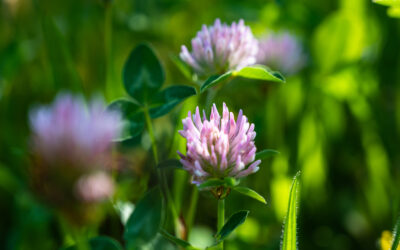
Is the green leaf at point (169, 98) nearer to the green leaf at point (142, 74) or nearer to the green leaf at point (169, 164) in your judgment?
the green leaf at point (142, 74)

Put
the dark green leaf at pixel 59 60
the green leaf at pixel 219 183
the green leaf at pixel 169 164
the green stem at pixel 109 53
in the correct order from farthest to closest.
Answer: the dark green leaf at pixel 59 60
the green stem at pixel 109 53
the green leaf at pixel 169 164
the green leaf at pixel 219 183

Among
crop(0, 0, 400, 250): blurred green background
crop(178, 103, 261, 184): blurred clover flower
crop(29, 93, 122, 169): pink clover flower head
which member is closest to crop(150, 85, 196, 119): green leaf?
crop(0, 0, 400, 250): blurred green background

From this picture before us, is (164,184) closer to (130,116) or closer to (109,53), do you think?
(130,116)

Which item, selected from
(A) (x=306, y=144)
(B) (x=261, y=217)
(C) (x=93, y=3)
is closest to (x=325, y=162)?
(A) (x=306, y=144)

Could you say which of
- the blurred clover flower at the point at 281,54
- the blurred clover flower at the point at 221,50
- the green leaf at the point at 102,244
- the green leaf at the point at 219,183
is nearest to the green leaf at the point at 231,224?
the green leaf at the point at 219,183

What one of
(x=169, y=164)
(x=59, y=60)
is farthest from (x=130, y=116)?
(x=59, y=60)

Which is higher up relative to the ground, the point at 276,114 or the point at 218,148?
the point at 276,114

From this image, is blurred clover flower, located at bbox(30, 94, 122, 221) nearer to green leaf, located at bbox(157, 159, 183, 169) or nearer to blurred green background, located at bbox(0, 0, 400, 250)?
→ green leaf, located at bbox(157, 159, 183, 169)
